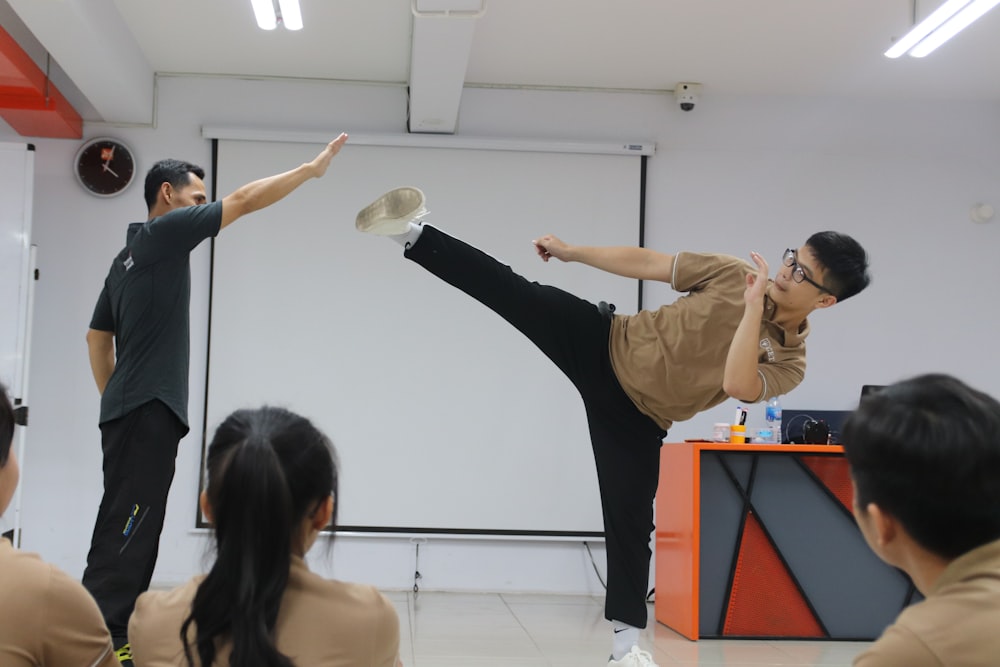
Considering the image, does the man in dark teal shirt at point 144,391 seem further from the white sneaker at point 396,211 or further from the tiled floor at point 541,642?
the tiled floor at point 541,642

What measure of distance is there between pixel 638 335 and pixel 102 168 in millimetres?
3692

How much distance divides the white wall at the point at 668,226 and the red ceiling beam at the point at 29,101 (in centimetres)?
15

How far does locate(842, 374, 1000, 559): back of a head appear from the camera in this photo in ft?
3.20

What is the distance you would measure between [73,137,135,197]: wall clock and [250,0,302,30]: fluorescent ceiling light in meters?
1.68

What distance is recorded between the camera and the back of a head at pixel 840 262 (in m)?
2.77

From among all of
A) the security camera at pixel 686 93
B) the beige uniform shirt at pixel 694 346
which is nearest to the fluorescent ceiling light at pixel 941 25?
the security camera at pixel 686 93

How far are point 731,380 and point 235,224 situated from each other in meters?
3.56

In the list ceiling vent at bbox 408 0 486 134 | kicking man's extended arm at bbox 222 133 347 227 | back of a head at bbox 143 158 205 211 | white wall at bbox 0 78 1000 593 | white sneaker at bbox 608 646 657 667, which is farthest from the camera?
white wall at bbox 0 78 1000 593

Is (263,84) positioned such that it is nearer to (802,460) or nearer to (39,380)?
(39,380)

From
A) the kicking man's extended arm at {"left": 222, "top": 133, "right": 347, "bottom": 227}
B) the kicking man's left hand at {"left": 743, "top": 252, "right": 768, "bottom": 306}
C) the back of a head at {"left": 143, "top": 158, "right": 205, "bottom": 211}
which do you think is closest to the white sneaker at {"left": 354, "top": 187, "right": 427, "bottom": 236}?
the kicking man's extended arm at {"left": 222, "top": 133, "right": 347, "bottom": 227}

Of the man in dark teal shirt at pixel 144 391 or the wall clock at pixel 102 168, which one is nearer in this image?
the man in dark teal shirt at pixel 144 391

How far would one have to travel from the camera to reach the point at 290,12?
3998mm

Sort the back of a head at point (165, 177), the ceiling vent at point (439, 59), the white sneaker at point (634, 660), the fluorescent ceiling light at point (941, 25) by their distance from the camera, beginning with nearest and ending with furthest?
1. the white sneaker at point (634, 660)
2. the back of a head at point (165, 177)
3. the fluorescent ceiling light at point (941, 25)
4. the ceiling vent at point (439, 59)

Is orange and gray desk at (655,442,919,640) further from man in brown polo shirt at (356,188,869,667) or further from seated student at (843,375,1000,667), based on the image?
seated student at (843,375,1000,667)
